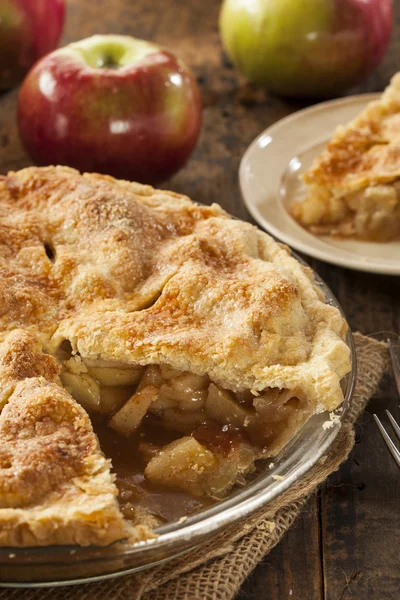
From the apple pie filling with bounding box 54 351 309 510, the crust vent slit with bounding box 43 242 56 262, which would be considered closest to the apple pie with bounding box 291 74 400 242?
the crust vent slit with bounding box 43 242 56 262

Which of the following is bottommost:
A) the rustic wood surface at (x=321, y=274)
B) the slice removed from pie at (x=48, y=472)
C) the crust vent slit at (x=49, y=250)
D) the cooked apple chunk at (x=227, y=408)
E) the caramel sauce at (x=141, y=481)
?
the rustic wood surface at (x=321, y=274)

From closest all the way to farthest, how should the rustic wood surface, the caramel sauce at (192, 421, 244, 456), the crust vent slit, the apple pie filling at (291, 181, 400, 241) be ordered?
the rustic wood surface, the caramel sauce at (192, 421, 244, 456), the crust vent slit, the apple pie filling at (291, 181, 400, 241)

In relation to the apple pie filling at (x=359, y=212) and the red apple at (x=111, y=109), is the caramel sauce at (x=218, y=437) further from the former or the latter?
the red apple at (x=111, y=109)

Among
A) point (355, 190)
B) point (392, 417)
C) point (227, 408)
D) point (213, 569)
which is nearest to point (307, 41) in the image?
point (355, 190)

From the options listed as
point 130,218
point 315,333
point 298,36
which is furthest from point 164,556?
point 298,36

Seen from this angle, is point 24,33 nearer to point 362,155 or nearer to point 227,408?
point 362,155

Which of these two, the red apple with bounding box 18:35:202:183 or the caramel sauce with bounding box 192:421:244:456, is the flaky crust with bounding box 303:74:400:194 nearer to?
the red apple with bounding box 18:35:202:183

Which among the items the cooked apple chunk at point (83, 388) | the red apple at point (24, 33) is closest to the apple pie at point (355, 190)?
the cooked apple chunk at point (83, 388)
